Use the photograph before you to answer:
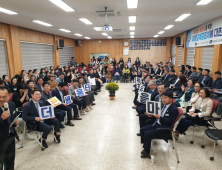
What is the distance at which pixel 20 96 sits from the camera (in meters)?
4.45

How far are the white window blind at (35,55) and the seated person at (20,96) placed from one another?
Result: 5.64 meters

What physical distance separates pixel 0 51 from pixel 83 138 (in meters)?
6.53

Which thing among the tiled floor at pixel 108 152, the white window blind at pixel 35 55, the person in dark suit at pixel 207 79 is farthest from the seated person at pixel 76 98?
the white window blind at pixel 35 55

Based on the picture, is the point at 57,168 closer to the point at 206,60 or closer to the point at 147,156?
the point at 147,156

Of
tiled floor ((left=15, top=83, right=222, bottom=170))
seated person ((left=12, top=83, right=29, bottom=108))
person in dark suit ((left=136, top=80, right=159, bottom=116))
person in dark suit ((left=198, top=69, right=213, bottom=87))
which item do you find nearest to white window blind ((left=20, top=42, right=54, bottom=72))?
seated person ((left=12, top=83, right=29, bottom=108))

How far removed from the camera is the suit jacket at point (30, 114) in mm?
3396

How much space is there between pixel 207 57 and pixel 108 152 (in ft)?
24.4

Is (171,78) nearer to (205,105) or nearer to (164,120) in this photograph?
(205,105)

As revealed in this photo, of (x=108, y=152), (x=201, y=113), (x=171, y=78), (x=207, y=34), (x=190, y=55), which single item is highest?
(x=207, y=34)

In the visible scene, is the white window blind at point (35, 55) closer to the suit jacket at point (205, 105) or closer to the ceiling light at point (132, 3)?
the ceiling light at point (132, 3)

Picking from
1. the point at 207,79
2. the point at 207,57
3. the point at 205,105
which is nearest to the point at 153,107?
the point at 205,105

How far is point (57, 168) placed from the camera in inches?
117

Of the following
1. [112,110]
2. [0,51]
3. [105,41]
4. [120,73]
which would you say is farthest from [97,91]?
[105,41]

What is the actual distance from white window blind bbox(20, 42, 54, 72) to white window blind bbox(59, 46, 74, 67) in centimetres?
172
